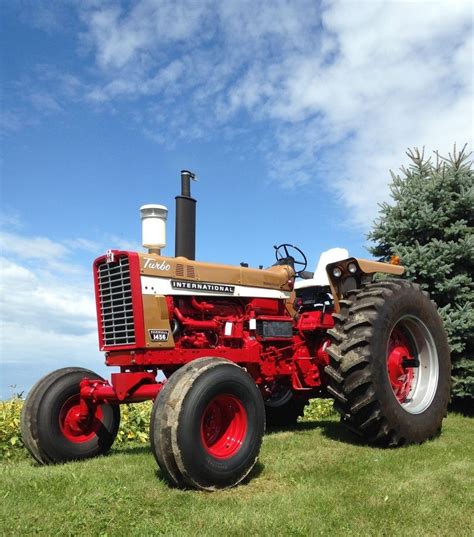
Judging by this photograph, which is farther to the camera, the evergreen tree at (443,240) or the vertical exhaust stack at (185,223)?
the evergreen tree at (443,240)

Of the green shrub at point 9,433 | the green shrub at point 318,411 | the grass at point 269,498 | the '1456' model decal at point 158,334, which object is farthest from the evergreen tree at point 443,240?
the green shrub at point 9,433

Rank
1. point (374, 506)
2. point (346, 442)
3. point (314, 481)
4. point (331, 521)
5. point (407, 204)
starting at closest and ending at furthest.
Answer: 1. point (331, 521)
2. point (374, 506)
3. point (314, 481)
4. point (346, 442)
5. point (407, 204)

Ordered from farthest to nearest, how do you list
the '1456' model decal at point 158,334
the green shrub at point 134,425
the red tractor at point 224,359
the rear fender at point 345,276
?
the green shrub at point 134,425 < the rear fender at point 345,276 < the '1456' model decal at point 158,334 < the red tractor at point 224,359

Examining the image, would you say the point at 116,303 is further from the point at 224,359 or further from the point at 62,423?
the point at 224,359

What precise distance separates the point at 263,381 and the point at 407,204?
4.84 m

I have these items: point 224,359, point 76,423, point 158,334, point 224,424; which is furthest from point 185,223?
point 224,424

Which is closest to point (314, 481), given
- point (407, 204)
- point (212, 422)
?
point (212, 422)

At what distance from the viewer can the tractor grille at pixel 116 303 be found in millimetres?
5723

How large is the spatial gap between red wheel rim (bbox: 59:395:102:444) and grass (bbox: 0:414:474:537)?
0.47m

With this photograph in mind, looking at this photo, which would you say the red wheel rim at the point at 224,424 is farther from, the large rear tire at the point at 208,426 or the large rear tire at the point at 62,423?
the large rear tire at the point at 62,423

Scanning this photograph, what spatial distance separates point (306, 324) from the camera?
709cm

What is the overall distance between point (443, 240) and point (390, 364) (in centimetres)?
398

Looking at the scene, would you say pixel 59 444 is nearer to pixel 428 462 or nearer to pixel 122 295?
pixel 122 295

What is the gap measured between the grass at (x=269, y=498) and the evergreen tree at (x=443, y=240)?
3771mm
